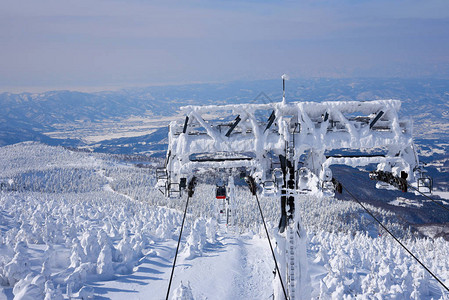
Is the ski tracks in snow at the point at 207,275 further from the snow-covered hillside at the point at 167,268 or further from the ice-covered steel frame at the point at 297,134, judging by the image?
the ice-covered steel frame at the point at 297,134

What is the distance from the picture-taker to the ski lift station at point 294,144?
10453mm

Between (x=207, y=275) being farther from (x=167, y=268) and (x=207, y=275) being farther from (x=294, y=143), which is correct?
(x=294, y=143)

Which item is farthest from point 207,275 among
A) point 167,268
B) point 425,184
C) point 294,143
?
point 425,184

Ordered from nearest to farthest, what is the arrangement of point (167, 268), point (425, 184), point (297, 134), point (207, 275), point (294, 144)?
point (294, 144) → point (297, 134) → point (425, 184) → point (207, 275) → point (167, 268)

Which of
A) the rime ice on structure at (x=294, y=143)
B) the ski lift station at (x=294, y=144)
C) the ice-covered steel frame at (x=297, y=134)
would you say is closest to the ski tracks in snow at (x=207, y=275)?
the rime ice on structure at (x=294, y=143)

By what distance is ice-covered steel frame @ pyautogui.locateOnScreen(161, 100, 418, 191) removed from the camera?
10.4m

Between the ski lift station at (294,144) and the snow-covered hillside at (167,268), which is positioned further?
the snow-covered hillside at (167,268)

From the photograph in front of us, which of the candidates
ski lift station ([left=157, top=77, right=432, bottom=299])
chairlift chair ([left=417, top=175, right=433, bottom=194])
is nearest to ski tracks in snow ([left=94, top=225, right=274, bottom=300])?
ski lift station ([left=157, top=77, right=432, bottom=299])

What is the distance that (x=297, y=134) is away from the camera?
10539mm

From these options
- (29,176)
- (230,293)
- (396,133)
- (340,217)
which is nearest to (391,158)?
(396,133)

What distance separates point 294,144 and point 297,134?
0.37 metres

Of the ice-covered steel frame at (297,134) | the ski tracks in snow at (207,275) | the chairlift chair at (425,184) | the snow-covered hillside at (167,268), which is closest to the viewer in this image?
the ice-covered steel frame at (297,134)

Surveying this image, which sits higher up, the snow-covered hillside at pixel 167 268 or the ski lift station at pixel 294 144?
the ski lift station at pixel 294 144

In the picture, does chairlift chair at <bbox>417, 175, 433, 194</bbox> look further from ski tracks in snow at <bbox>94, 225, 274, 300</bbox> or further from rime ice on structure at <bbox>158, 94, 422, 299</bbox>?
ski tracks in snow at <bbox>94, 225, 274, 300</bbox>
